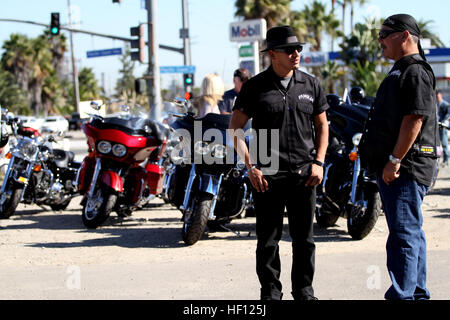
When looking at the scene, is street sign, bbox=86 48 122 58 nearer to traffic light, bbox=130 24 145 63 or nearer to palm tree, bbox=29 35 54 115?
traffic light, bbox=130 24 145 63

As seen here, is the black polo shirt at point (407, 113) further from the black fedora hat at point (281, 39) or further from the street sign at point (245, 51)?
the street sign at point (245, 51)

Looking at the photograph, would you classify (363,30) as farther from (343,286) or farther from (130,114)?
(343,286)

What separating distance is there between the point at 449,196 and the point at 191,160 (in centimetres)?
482

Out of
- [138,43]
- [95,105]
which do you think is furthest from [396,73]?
[138,43]

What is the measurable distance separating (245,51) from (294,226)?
13.6 meters

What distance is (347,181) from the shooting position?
284 inches

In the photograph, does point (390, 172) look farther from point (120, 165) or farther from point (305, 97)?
point (120, 165)

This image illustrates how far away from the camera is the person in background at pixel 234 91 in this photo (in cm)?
808

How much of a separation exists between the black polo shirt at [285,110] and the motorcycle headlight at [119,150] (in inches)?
152

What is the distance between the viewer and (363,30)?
133ft

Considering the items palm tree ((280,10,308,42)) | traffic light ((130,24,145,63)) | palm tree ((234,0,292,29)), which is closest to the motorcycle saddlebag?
traffic light ((130,24,145,63))

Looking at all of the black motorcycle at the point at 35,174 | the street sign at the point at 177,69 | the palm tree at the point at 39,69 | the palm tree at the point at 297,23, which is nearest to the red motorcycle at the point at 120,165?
the black motorcycle at the point at 35,174

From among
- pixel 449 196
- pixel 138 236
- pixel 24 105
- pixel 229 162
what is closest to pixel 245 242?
pixel 229 162

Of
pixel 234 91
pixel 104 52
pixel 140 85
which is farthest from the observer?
pixel 104 52
